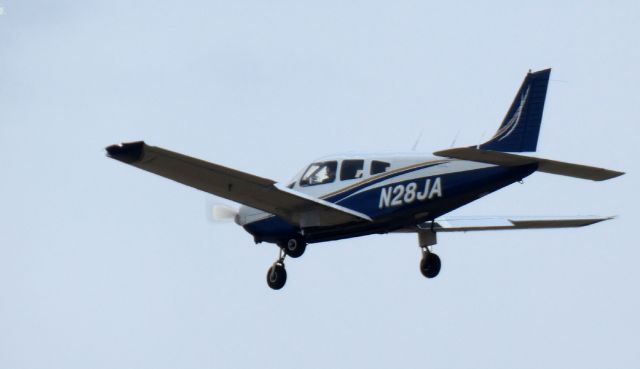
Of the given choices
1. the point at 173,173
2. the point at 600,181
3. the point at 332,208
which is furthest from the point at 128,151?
the point at 600,181

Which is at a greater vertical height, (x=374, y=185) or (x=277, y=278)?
(x=374, y=185)

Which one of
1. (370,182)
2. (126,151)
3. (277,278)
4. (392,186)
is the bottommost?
(277,278)

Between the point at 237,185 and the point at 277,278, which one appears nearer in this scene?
the point at 237,185

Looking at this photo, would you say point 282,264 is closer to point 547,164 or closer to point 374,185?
point 374,185

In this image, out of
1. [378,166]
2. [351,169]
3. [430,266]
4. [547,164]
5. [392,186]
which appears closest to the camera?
[547,164]

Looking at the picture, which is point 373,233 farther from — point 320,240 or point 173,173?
point 173,173

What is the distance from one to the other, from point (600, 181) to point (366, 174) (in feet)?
15.5

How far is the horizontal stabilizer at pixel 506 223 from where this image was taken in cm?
3228

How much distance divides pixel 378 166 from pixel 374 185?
397 millimetres

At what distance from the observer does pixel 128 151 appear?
28.2 m

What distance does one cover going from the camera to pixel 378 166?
99.3ft

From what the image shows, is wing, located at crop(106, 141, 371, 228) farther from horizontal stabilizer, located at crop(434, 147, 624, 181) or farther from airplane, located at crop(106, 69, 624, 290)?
horizontal stabilizer, located at crop(434, 147, 624, 181)

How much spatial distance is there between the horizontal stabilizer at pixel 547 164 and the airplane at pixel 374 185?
17 mm

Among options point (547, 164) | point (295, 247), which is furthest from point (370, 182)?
point (547, 164)
